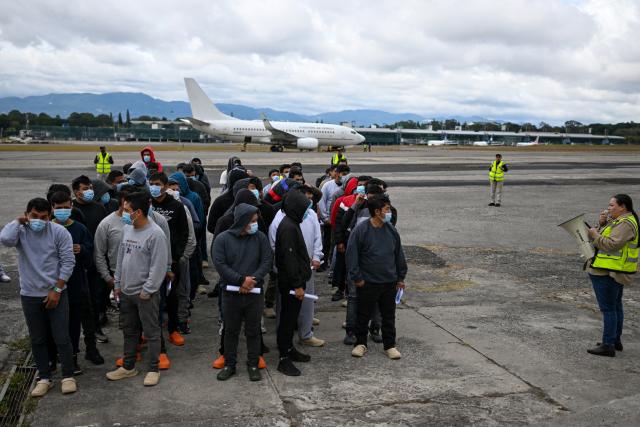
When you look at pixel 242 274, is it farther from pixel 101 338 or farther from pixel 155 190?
pixel 101 338

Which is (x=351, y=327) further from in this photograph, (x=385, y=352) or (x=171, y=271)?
(x=171, y=271)

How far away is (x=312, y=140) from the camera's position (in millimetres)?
57688

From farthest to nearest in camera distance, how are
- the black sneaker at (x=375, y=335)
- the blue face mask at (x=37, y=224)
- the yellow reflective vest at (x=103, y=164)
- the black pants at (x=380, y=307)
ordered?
the yellow reflective vest at (x=103, y=164) < the black sneaker at (x=375, y=335) < the black pants at (x=380, y=307) < the blue face mask at (x=37, y=224)

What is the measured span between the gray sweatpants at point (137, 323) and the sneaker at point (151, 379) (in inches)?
2.1

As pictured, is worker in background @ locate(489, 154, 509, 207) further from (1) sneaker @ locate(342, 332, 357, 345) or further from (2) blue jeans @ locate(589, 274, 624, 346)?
(1) sneaker @ locate(342, 332, 357, 345)

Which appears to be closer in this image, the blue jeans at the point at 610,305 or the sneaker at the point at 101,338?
the blue jeans at the point at 610,305

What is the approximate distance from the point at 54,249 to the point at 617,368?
19.5 ft

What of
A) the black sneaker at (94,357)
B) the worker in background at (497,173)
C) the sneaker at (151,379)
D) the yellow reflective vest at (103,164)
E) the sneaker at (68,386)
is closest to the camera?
the sneaker at (68,386)

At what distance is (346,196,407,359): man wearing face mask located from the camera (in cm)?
629

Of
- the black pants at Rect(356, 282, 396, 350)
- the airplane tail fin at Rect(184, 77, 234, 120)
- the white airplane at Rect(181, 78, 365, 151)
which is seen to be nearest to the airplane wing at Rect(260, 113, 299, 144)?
the white airplane at Rect(181, 78, 365, 151)

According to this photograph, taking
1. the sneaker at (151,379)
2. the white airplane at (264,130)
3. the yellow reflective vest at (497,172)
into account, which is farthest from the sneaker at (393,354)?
the white airplane at (264,130)

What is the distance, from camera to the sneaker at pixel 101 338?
21.9 feet

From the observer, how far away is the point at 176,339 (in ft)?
21.7

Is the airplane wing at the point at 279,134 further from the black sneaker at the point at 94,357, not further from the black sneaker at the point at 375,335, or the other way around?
the black sneaker at the point at 94,357
